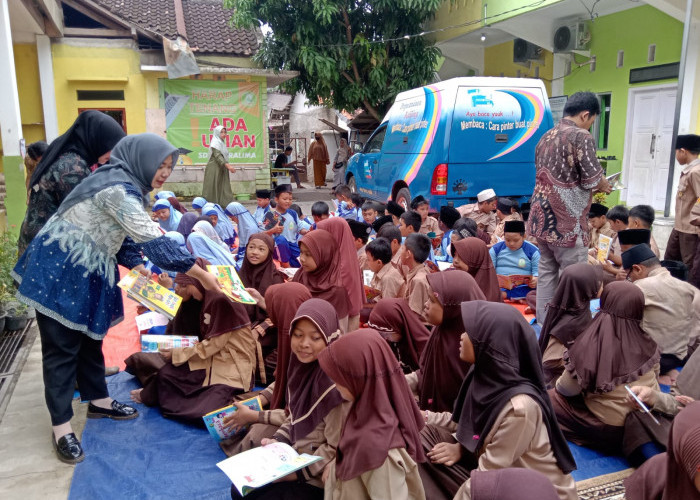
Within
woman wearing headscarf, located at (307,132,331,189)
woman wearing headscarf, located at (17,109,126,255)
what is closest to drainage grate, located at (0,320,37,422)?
woman wearing headscarf, located at (17,109,126,255)

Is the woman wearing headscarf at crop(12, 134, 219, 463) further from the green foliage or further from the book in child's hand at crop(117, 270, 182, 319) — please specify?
the green foliage

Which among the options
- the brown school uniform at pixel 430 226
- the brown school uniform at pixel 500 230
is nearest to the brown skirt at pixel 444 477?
the brown school uniform at pixel 500 230

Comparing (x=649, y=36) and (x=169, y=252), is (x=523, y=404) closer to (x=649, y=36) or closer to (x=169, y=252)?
(x=169, y=252)

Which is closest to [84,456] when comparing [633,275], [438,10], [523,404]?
[523,404]

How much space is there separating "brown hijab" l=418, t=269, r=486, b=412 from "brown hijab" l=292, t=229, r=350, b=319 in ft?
3.56

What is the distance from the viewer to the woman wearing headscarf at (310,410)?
7.84ft

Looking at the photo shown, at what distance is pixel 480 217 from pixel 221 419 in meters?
4.86

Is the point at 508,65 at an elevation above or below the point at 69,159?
above

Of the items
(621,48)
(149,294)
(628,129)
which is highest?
(621,48)

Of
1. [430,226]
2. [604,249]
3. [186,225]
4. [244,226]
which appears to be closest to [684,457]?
[604,249]

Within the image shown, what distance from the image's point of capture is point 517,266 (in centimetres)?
568

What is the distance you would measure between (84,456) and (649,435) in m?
2.80

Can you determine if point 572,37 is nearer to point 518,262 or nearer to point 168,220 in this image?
point 518,262

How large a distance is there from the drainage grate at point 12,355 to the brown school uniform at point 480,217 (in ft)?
15.7
